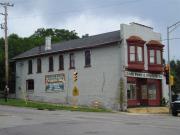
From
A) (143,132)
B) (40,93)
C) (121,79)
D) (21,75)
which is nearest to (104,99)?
(121,79)

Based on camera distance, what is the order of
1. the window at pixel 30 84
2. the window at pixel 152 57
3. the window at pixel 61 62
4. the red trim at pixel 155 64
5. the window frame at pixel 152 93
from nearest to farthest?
the red trim at pixel 155 64 < the window at pixel 152 57 < the window frame at pixel 152 93 < the window at pixel 61 62 < the window at pixel 30 84

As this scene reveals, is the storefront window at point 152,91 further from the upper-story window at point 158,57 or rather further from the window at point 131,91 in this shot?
the window at point 131,91

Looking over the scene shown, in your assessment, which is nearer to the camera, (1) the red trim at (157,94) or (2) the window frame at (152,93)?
(1) the red trim at (157,94)

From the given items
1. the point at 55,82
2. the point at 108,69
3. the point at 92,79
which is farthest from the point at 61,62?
the point at 108,69

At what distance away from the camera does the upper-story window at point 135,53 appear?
160ft

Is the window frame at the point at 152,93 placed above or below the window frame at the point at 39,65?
below

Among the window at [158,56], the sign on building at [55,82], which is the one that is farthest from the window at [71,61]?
the window at [158,56]

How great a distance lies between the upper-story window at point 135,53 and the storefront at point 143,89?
4.60ft

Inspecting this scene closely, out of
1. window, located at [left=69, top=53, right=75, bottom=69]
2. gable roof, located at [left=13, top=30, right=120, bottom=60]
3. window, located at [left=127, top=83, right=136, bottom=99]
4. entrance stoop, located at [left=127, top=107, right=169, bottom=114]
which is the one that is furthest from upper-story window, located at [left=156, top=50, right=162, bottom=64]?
window, located at [left=69, top=53, right=75, bottom=69]

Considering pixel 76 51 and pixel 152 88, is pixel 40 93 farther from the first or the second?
pixel 152 88

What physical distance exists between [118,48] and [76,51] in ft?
19.7

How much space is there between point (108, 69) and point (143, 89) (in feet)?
15.1

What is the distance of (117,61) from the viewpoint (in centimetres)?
4816

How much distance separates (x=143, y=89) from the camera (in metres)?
50.7
